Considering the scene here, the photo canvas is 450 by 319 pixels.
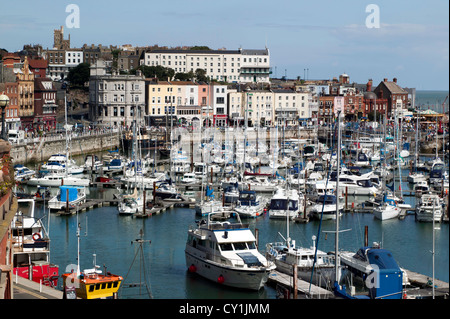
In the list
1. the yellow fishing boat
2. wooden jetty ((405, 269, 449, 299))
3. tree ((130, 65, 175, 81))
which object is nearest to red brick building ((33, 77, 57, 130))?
Answer: tree ((130, 65, 175, 81))

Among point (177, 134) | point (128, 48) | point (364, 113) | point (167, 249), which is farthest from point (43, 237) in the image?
point (128, 48)

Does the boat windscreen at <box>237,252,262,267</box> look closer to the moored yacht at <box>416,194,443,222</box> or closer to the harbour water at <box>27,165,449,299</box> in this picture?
the harbour water at <box>27,165,449,299</box>

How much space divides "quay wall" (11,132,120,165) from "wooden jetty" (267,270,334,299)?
2478 cm

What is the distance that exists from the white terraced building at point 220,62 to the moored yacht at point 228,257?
55.2 m

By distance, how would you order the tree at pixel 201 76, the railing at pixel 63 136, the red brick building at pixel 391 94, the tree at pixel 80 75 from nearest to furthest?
the railing at pixel 63 136 < the tree at pixel 201 76 < the tree at pixel 80 75 < the red brick building at pixel 391 94

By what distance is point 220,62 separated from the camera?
72.8 meters

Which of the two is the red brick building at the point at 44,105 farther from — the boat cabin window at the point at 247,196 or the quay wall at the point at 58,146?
the boat cabin window at the point at 247,196

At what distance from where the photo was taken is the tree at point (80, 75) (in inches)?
2766

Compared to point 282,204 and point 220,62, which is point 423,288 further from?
point 220,62

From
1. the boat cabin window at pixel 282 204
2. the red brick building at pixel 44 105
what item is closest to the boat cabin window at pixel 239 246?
the boat cabin window at pixel 282 204

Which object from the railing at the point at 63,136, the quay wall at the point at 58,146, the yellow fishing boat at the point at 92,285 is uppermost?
the railing at the point at 63,136
